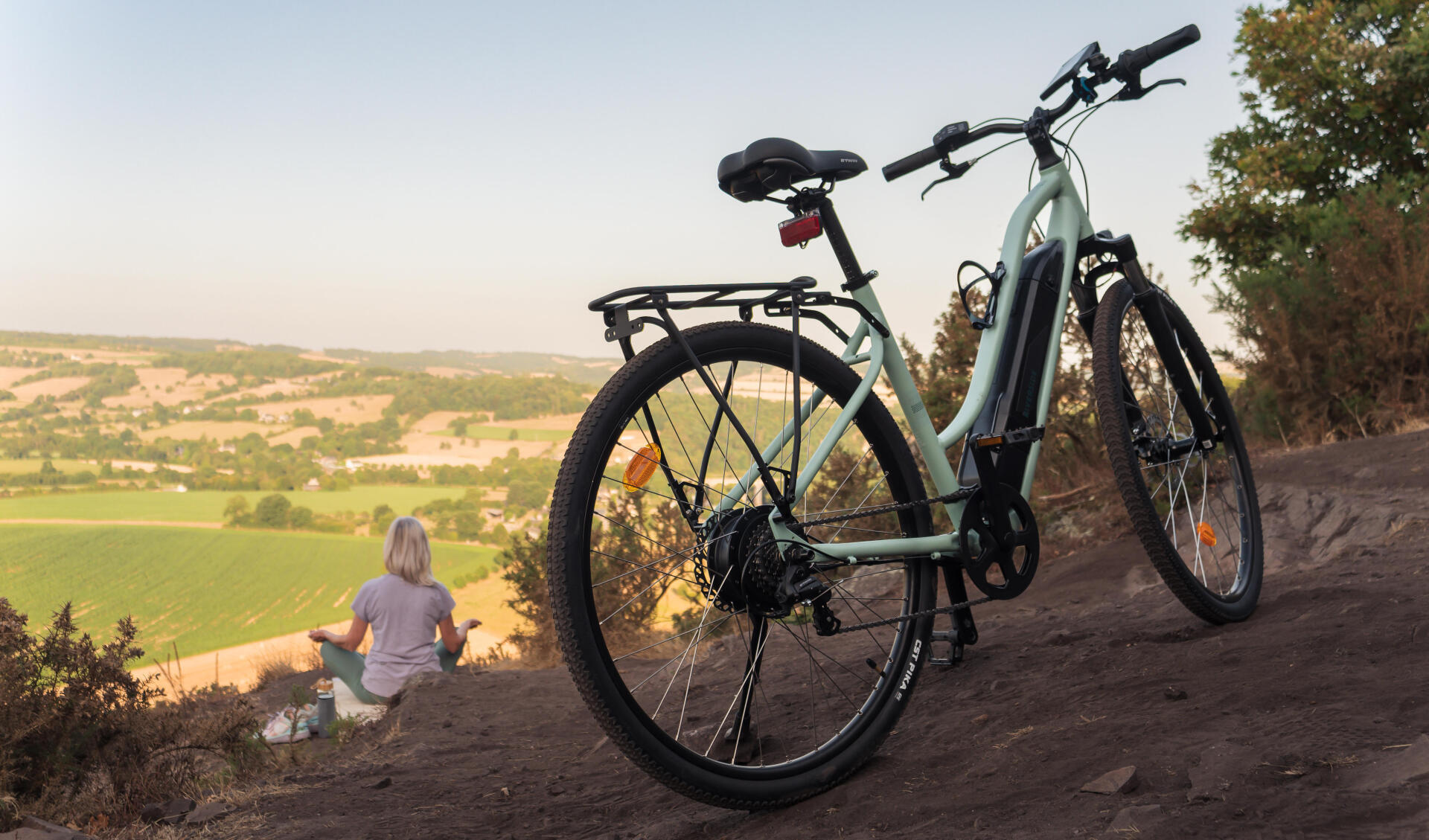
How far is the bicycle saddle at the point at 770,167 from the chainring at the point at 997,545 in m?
1.03

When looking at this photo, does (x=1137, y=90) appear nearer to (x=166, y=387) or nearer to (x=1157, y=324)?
(x=1157, y=324)

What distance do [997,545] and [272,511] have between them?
2733 centimetres

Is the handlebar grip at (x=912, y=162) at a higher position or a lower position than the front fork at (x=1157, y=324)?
higher

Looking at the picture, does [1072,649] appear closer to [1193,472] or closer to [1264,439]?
[1193,472]

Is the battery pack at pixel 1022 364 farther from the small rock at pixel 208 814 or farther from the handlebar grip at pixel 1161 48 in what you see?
the small rock at pixel 208 814

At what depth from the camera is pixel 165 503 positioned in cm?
2777

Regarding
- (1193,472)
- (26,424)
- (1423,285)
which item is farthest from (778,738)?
(26,424)

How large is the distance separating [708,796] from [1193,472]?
15.3 ft

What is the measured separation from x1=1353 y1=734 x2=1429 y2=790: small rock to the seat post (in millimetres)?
1534

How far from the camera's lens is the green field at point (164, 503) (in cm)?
2627

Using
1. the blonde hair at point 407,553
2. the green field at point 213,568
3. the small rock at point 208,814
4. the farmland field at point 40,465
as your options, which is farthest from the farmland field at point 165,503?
the small rock at point 208,814

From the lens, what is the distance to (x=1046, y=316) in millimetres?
2938

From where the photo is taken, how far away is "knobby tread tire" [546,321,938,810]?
72.0 inches

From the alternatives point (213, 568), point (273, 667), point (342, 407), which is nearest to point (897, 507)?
point (273, 667)
